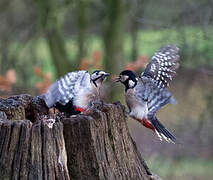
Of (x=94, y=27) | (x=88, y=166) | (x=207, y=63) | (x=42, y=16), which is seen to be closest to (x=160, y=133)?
(x=88, y=166)

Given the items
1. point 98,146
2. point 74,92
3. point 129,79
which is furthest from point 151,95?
point 98,146

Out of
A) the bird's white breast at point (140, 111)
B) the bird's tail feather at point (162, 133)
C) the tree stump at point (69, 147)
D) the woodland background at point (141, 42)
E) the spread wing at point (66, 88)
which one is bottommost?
the tree stump at point (69, 147)

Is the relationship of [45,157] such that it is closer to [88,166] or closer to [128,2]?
[88,166]

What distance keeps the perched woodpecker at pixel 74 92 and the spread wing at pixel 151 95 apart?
0.56 m

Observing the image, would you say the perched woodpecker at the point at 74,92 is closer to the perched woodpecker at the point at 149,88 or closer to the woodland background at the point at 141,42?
the perched woodpecker at the point at 149,88

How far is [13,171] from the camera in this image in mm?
3098

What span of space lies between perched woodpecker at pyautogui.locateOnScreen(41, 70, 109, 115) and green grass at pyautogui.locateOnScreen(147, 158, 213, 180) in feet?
15.4

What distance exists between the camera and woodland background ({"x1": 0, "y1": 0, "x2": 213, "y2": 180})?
8.70 m

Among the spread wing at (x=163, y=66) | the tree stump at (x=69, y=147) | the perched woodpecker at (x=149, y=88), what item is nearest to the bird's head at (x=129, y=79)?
the perched woodpecker at (x=149, y=88)

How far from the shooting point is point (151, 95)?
4828mm

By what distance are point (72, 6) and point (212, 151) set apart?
13.9 feet

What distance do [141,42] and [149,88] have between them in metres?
6.56

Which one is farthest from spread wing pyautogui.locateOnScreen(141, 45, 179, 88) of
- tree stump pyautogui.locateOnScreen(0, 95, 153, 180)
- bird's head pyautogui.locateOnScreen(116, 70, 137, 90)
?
tree stump pyautogui.locateOnScreen(0, 95, 153, 180)

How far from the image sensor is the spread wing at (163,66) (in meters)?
5.18
